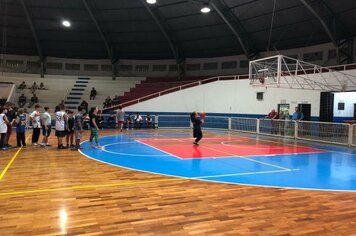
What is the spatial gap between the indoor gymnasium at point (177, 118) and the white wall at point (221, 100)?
85 mm

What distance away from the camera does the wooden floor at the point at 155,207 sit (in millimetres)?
3990

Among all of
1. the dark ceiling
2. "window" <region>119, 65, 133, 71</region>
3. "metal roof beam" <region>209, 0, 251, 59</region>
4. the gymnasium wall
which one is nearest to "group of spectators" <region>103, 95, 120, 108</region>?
the dark ceiling

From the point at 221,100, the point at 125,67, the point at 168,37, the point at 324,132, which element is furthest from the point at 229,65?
the point at 324,132

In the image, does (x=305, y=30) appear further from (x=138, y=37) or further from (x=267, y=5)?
(x=138, y=37)

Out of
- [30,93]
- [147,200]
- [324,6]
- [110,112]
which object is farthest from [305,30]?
[30,93]

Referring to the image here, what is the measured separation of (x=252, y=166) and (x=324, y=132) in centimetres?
768

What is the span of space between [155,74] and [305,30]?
14102 mm

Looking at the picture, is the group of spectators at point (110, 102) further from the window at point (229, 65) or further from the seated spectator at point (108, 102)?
the window at point (229, 65)

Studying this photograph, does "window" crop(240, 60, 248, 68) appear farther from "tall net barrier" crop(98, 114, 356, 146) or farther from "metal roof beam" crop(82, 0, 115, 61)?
"metal roof beam" crop(82, 0, 115, 61)

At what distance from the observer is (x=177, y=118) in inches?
887

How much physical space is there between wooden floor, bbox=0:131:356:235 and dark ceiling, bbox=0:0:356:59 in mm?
15985

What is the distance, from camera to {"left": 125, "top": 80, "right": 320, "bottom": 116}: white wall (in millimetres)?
20172

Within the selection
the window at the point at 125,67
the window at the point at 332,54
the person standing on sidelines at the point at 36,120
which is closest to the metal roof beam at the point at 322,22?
the window at the point at 332,54

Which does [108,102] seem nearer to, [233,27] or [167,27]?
[167,27]
